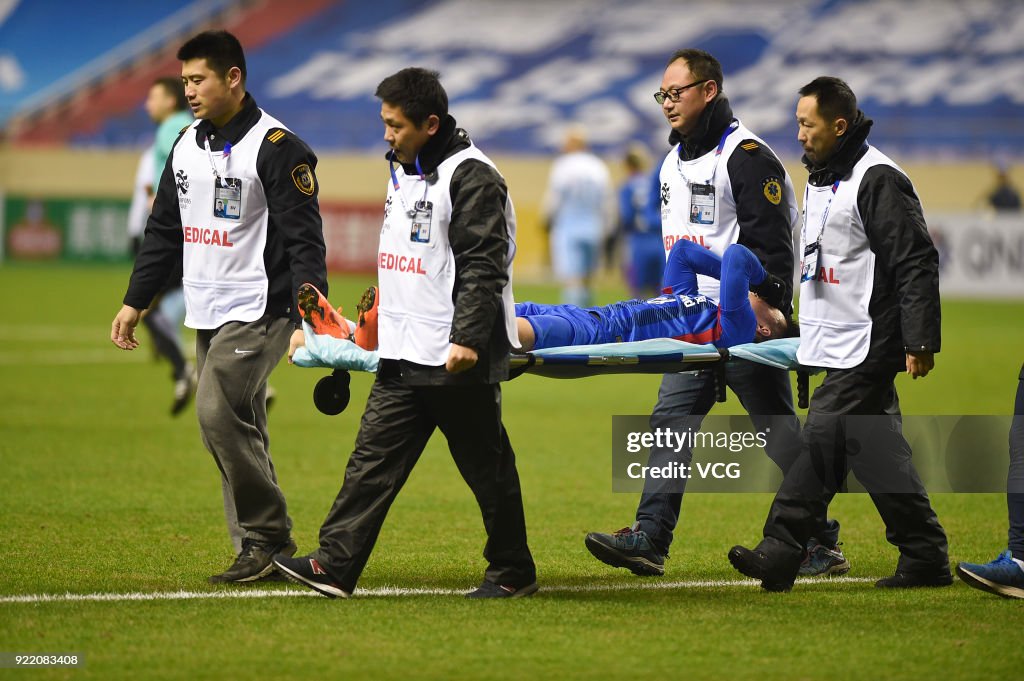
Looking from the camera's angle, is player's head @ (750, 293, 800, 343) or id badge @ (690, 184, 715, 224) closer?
id badge @ (690, 184, 715, 224)

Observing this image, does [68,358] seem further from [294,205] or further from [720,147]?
[720,147]

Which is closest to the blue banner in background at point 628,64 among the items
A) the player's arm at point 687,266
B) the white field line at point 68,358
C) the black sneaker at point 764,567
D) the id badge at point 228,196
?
the white field line at point 68,358

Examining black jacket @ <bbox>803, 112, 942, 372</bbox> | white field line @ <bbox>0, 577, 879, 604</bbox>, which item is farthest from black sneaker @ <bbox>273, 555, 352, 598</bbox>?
black jacket @ <bbox>803, 112, 942, 372</bbox>

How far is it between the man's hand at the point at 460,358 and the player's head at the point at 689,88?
5.44 feet

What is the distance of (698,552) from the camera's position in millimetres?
6660

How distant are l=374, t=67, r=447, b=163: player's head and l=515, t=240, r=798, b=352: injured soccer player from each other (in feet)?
4.43

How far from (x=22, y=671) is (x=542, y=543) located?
291cm

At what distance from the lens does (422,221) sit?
209 inches

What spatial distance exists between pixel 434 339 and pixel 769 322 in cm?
179

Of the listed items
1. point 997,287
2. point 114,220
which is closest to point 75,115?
point 114,220

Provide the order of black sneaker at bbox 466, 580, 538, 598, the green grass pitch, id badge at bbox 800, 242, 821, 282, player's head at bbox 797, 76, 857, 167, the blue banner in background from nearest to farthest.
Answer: the green grass pitch
black sneaker at bbox 466, 580, 538, 598
player's head at bbox 797, 76, 857, 167
id badge at bbox 800, 242, 821, 282
the blue banner in background

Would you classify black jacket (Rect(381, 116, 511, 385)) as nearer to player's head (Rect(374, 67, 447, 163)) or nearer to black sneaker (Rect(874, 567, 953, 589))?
player's head (Rect(374, 67, 447, 163))

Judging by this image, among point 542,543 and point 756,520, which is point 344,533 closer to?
point 542,543

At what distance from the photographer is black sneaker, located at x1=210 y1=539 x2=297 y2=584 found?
5.76 metres
